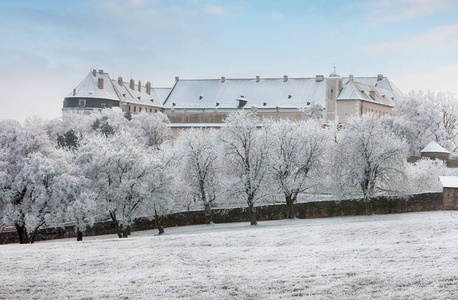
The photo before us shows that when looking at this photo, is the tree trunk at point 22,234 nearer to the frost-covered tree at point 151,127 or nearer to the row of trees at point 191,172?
the row of trees at point 191,172

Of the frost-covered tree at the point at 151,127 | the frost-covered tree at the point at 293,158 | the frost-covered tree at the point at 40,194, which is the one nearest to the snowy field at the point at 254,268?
the frost-covered tree at the point at 40,194

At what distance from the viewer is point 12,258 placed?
77.2ft

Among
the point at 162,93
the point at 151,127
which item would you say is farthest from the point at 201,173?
the point at 162,93

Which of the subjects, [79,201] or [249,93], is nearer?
[79,201]

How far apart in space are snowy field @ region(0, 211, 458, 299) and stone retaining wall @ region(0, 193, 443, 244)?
71.4 ft

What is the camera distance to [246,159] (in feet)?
152

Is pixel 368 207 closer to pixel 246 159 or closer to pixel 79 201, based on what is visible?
pixel 246 159

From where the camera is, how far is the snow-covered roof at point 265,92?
394 feet

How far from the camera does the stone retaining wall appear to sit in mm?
47781

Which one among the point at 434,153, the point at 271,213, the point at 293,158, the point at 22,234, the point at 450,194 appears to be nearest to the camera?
the point at 450,194

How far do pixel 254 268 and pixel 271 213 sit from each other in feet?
105

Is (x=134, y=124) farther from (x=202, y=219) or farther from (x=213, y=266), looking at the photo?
(x=213, y=266)

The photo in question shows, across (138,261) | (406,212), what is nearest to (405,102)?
(406,212)

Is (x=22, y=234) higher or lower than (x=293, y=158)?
lower
